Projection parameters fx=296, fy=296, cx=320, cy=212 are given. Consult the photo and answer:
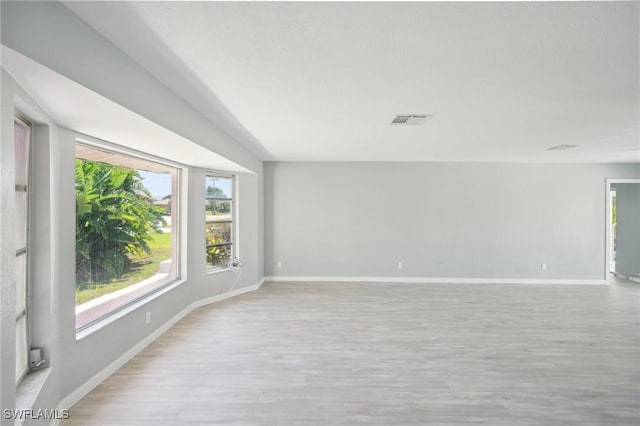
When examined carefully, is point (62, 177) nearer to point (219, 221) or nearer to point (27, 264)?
point (27, 264)

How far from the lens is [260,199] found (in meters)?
5.84

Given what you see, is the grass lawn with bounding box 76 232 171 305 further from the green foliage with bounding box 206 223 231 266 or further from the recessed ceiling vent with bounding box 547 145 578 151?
the recessed ceiling vent with bounding box 547 145 578 151

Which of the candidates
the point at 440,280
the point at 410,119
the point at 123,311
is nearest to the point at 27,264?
the point at 123,311

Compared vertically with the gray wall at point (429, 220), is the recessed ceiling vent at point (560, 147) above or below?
above

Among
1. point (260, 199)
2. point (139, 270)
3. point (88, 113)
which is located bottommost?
point (139, 270)

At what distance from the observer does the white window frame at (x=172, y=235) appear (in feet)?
8.45

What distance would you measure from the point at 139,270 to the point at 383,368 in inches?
118

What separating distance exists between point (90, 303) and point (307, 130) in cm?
282

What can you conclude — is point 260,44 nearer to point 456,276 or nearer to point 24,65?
point 24,65

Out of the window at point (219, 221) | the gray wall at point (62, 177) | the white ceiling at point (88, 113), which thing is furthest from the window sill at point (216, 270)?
the white ceiling at point (88, 113)

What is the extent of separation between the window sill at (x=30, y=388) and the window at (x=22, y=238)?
0.04 metres

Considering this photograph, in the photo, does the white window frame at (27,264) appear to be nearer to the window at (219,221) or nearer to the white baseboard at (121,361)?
the white baseboard at (121,361)

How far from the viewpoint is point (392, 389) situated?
2.48m

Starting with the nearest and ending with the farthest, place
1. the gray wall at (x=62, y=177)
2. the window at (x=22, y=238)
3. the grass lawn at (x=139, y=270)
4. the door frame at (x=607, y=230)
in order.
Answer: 1. the gray wall at (x=62, y=177)
2. the window at (x=22, y=238)
3. the grass lawn at (x=139, y=270)
4. the door frame at (x=607, y=230)
